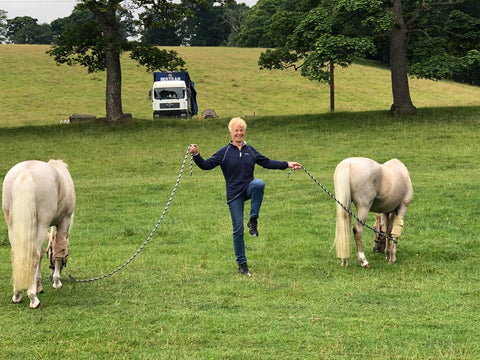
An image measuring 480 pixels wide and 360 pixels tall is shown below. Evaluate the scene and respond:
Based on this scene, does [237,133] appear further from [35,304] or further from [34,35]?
[34,35]

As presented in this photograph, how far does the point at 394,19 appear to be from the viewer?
3847 centimetres

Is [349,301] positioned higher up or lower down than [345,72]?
lower down

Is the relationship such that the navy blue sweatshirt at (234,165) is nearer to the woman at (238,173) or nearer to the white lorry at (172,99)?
the woman at (238,173)

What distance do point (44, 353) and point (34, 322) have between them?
1264mm

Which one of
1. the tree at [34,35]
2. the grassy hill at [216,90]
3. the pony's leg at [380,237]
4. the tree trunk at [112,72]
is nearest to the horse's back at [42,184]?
the pony's leg at [380,237]

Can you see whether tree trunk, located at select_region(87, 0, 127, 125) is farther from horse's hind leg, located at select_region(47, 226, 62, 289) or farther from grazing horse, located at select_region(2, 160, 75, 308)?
grazing horse, located at select_region(2, 160, 75, 308)

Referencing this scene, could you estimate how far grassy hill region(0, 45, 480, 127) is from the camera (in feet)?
208

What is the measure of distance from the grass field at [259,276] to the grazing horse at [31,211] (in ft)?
1.52

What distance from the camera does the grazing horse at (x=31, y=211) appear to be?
926 centimetres

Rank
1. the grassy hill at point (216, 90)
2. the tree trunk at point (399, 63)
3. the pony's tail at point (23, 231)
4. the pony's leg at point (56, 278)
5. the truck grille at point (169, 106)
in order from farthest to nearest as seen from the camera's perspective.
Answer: the grassy hill at point (216, 90) → the truck grille at point (169, 106) → the tree trunk at point (399, 63) → the pony's leg at point (56, 278) → the pony's tail at point (23, 231)

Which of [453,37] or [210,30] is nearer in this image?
[453,37]

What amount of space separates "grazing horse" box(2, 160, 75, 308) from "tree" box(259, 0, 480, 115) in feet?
93.1

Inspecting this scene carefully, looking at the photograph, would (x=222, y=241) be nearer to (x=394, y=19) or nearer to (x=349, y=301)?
(x=349, y=301)

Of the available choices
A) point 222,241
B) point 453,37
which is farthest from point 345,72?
point 222,241
